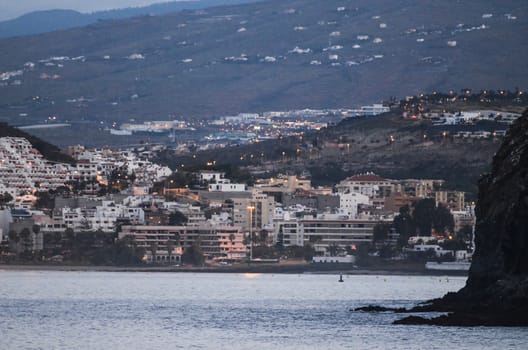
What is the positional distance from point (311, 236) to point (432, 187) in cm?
2487

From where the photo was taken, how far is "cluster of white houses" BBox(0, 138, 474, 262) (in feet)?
431

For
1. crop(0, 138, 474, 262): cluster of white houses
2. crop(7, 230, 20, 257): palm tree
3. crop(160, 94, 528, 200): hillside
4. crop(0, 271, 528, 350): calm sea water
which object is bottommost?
crop(0, 271, 528, 350): calm sea water

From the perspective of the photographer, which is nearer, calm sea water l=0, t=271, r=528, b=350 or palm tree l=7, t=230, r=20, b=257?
calm sea water l=0, t=271, r=528, b=350

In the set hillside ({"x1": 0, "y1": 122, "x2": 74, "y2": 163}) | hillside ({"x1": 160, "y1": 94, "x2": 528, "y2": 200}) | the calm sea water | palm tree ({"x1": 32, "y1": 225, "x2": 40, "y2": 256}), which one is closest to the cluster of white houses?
palm tree ({"x1": 32, "y1": 225, "x2": 40, "y2": 256})

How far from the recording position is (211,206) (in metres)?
148

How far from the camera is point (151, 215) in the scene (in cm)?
13988

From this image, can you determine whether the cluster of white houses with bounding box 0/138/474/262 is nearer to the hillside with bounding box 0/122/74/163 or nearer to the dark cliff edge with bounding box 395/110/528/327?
the hillside with bounding box 0/122/74/163

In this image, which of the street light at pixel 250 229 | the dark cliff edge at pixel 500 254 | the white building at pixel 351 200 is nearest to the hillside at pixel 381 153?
the white building at pixel 351 200

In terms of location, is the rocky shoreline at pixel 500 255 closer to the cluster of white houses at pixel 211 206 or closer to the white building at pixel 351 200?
the cluster of white houses at pixel 211 206

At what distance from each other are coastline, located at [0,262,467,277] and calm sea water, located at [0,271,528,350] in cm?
1307

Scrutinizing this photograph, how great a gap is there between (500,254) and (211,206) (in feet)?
275

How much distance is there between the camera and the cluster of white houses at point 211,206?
131500 millimetres

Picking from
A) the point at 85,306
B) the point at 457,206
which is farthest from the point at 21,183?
the point at 85,306

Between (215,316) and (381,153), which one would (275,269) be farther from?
(381,153)
